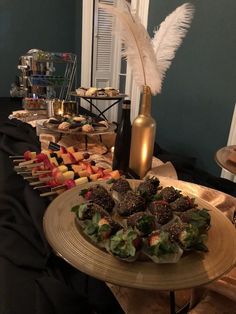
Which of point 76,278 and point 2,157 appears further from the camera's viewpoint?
point 2,157

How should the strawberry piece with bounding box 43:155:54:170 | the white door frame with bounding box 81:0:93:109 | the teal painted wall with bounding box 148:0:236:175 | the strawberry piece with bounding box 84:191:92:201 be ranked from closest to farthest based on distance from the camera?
1. the strawberry piece with bounding box 84:191:92:201
2. the strawberry piece with bounding box 43:155:54:170
3. the teal painted wall with bounding box 148:0:236:175
4. the white door frame with bounding box 81:0:93:109

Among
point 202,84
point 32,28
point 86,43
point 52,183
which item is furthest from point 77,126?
point 32,28

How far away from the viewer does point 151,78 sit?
1.02 metres

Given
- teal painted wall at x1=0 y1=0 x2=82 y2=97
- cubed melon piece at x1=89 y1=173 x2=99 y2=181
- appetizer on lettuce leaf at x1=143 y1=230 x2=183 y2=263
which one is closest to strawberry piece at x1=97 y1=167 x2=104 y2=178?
cubed melon piece at x1=89 y1=173 x2=99 y2=181

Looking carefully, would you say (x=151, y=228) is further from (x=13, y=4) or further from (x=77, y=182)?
(x=13, y=4)

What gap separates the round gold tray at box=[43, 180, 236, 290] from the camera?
0.47 meters

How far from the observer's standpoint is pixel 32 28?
371 cm

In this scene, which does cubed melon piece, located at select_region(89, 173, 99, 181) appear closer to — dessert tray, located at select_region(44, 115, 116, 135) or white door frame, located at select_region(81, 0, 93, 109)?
dessert tray, located at select_region(44, 115, 116, 135)

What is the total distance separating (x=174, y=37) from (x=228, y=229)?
0.74 meters

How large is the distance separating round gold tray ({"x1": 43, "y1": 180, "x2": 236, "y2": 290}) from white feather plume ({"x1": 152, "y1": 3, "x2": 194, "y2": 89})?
66cm

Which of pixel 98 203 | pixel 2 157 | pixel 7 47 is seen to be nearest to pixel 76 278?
pixel 98 203

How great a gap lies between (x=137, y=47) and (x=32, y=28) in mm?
3222

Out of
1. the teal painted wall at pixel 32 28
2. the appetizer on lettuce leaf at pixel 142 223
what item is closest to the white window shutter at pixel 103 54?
the teal painted wall at pixel 32 28

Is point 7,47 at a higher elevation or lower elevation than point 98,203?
higher
